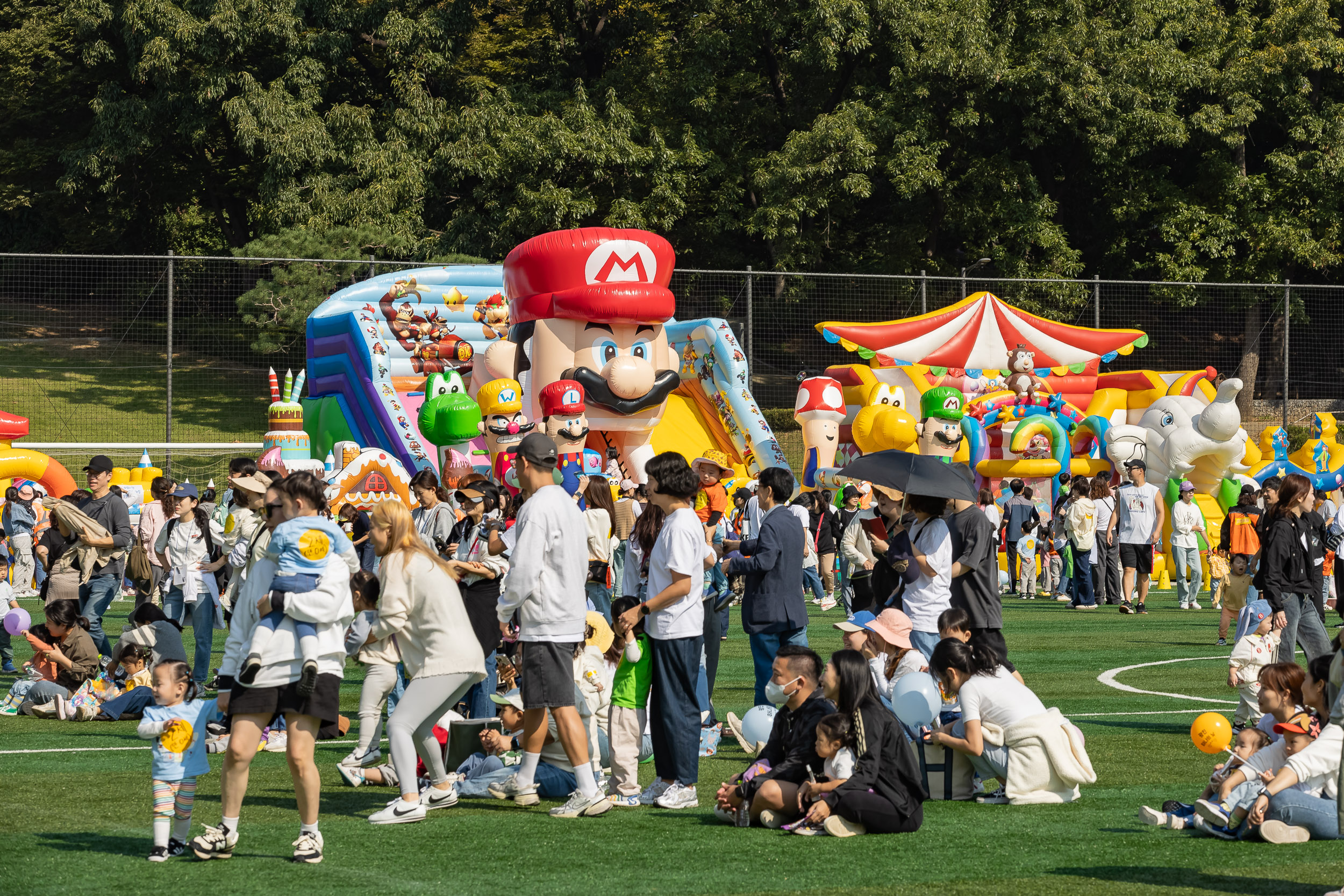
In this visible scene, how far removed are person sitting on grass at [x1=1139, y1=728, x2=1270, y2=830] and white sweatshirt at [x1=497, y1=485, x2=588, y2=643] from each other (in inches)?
105

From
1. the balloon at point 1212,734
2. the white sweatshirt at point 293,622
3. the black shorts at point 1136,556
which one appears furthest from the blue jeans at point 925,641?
the black shorts at point 1136,556

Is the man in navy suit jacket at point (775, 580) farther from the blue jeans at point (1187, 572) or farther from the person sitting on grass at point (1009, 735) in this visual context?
the blue jeans at point (1187, 572)

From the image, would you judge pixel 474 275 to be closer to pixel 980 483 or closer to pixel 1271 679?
pixel 980 483

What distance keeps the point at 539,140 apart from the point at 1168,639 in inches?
814

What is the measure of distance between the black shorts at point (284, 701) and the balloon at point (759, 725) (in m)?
2.52

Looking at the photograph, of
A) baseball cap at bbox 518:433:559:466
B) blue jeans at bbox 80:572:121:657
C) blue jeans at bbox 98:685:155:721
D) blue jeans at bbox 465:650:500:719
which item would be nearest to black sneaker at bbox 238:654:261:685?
baseball cap at bbox 518:433:559:466

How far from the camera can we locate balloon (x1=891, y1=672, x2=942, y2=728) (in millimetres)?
7391

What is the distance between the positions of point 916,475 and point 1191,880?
8.78 ft

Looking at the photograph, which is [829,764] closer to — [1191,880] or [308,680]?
[1191,880]

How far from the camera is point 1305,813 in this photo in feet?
21.4

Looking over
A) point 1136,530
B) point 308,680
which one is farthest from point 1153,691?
point 308,680

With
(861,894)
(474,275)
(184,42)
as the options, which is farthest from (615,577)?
(184,42)

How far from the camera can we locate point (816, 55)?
33156mm

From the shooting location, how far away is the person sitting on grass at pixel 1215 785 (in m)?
6.74
